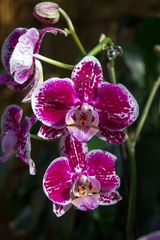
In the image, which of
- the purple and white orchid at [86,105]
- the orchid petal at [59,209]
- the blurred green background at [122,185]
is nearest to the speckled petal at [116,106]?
the purple and white orchid at [86,105]

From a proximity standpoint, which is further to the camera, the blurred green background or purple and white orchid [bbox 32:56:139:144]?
the blurred green background

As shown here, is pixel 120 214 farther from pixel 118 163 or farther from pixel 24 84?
pixel 24 84

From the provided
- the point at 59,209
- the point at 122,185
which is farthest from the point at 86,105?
the point at 122,185

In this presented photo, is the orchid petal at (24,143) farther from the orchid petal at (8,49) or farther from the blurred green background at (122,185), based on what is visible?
the blurred green background at (122,185)

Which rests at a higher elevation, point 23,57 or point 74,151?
point 23,57

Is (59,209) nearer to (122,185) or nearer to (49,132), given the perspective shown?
(49,132)

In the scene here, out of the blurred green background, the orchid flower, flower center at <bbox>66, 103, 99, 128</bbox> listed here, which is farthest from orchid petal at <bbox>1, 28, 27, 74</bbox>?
the blurred green background

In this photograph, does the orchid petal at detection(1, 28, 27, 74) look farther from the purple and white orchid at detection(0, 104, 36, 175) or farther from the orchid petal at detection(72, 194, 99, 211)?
the orchid petal at detection(72, 194, 99, 211)
